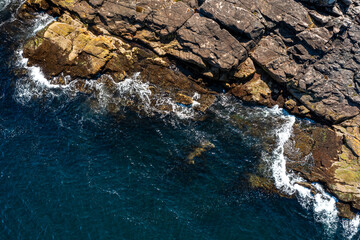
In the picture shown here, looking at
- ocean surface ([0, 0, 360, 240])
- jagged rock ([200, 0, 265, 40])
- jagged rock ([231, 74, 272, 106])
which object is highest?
jagged rock ([200, 0, 265, 40])

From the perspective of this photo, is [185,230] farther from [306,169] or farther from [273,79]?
[273,79]

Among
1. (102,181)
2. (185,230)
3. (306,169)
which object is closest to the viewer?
(185,230)

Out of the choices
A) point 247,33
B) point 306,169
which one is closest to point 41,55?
point 247,33

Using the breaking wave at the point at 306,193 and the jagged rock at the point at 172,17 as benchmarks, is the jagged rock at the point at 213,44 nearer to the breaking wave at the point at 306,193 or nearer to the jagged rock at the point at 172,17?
the jagged rock at the point at 172,17

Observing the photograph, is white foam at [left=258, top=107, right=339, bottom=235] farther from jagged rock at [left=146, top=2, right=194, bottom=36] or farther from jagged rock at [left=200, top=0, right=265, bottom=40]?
jagged rock at [left=146, top=2, right=194, bottom=36]

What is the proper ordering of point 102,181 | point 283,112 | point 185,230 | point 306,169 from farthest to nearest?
1. point 283,112
2. point 306,169
3. point 102,181
4. point 185,230

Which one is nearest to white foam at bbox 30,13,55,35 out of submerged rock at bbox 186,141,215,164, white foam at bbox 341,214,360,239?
submerged rock at bbox 186,141,215,164

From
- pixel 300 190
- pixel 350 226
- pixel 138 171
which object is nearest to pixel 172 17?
pixel 138 171
